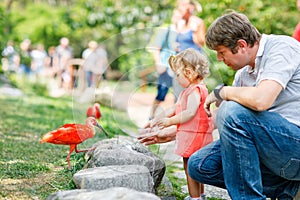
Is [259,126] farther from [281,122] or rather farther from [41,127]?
[41,127]

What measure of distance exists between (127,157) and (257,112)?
853 mm

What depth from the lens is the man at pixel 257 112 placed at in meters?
2.81

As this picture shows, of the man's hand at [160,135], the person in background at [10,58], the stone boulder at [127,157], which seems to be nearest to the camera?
the stone boulder at [127,157]

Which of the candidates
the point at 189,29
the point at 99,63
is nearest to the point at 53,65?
the point at 189,29

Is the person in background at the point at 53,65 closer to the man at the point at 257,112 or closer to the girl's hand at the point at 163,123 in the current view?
the girl's hand at the point at 163,123

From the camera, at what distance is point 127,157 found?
327cm

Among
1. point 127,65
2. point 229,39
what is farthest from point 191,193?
point 127,65

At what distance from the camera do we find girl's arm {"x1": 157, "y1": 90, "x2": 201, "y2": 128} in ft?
11.2

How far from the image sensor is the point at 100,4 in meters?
13.4

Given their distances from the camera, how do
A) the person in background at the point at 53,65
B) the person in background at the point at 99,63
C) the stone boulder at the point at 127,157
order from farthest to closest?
the person in background at the point at 53,65
the person in background at the point at 99,63
the stone boulder at the point at 127,157

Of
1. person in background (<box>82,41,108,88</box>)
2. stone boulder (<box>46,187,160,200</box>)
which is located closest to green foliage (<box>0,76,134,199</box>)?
person in background (<box>82,41,108,88</box>)

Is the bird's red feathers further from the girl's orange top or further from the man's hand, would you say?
the girl's orange top

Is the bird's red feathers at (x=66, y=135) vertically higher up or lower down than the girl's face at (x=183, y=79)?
lower down

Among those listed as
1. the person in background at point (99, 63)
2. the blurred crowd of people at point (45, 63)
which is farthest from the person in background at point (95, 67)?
the blurred crowd of people at point (45, 63)
